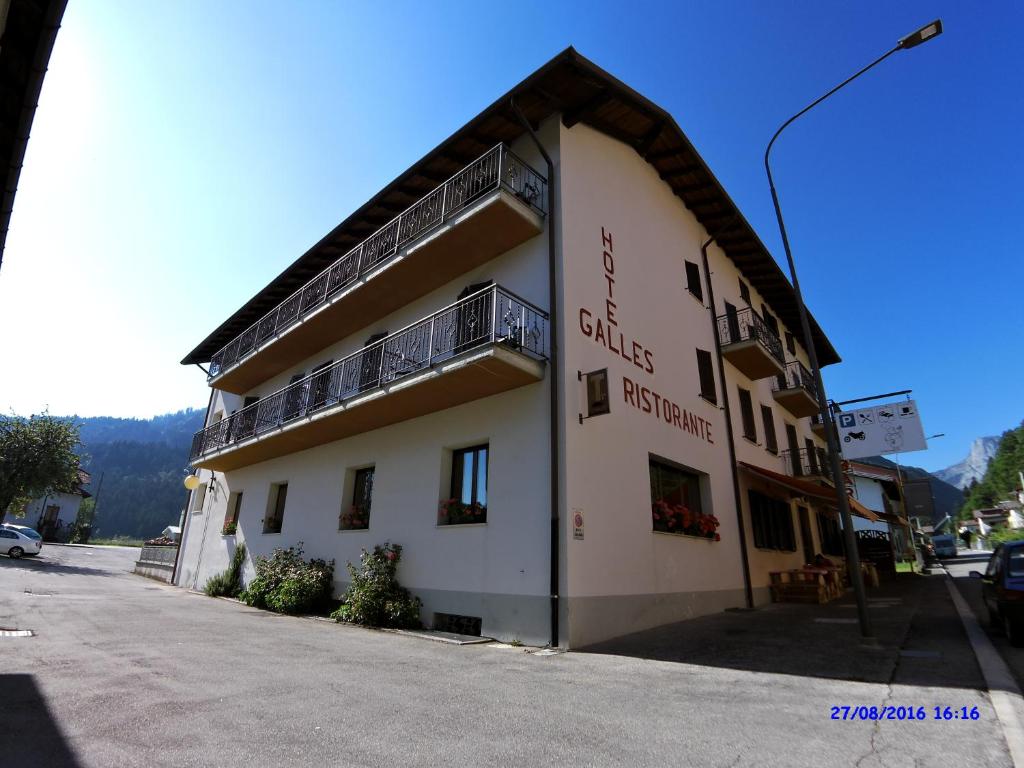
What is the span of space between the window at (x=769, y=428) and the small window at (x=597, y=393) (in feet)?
35.8

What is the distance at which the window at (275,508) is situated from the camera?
15.1 meters

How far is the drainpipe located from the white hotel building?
0.29ft

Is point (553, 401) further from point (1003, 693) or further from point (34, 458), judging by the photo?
point (34, 458)

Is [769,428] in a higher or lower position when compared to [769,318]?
lower

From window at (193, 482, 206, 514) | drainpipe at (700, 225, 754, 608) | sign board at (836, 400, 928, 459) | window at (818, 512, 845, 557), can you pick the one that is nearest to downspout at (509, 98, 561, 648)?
drainpipe at (700, 225, 754, 608)

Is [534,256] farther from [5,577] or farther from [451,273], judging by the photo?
[5,577]

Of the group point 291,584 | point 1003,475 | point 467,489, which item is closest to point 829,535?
point 467,489

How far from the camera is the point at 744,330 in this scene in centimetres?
1636

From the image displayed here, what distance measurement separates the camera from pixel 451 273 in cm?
1129

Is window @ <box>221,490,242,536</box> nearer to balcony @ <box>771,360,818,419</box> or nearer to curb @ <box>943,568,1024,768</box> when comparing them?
curb @ <box>943,568,1024,768</box>

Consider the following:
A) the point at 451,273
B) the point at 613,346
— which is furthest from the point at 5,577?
the point at 613,346

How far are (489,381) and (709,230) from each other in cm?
1136

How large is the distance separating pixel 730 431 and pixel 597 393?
726cm

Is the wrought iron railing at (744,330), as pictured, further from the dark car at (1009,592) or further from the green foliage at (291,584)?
the green foliage at (291,584)
